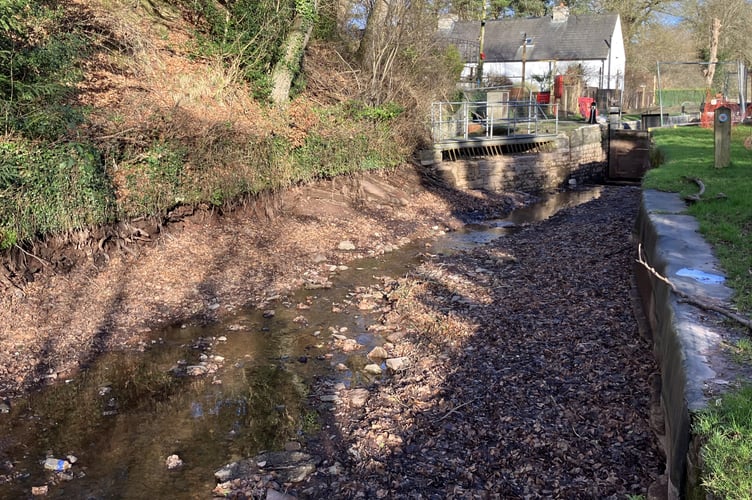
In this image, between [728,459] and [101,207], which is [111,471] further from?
[101,207]

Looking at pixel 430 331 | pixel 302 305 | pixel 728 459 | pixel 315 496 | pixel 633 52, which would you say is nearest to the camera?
pixel 728 459

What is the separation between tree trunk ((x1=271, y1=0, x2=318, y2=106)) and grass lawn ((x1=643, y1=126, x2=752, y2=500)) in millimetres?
8977


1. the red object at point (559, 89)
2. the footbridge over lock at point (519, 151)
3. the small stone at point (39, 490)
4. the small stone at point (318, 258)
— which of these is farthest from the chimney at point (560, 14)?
the small stone at point (39, 490)

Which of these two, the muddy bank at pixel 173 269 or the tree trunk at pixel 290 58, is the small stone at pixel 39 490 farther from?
the tree trunk at pixel 290 58

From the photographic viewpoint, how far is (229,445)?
6129mm

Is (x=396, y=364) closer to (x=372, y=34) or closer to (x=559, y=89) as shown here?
(x=372, y=34)

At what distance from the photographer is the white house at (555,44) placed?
47.8m

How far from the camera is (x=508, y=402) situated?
6.34 meters

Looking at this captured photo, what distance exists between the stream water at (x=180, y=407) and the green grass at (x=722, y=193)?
4.14 metres

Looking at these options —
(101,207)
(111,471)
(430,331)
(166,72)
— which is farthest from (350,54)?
(111,471)

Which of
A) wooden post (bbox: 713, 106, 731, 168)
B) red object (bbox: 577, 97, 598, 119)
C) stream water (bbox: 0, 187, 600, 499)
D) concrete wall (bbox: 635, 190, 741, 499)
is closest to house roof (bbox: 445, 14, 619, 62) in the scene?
red object (bbox: 577, 97, 598, 119)

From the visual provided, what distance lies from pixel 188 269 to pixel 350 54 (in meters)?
11.3

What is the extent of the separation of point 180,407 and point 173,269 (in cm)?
459

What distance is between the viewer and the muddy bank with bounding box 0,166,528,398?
8.38 m
